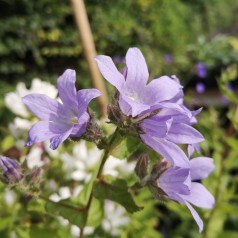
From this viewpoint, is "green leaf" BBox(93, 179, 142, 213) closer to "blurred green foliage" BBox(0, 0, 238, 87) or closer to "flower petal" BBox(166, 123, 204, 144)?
"flower petal" BBox(166, 123, 204, 144)

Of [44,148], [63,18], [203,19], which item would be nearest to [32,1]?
[63,18]

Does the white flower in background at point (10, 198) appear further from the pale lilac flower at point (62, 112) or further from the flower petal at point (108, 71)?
the flower petal at point (108, 71)

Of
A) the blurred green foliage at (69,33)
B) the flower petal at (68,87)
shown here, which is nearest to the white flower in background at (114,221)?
the flower petal at (68,87)

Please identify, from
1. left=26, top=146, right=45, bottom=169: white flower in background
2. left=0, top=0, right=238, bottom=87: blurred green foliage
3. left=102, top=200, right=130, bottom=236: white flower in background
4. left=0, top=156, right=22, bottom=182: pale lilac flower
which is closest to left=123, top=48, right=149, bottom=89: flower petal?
left=0, top=156, right=22, bottom=182: pale lilac flower

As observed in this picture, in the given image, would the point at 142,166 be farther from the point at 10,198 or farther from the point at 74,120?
the point at 10,198

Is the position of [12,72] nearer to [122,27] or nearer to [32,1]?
[32,1]
